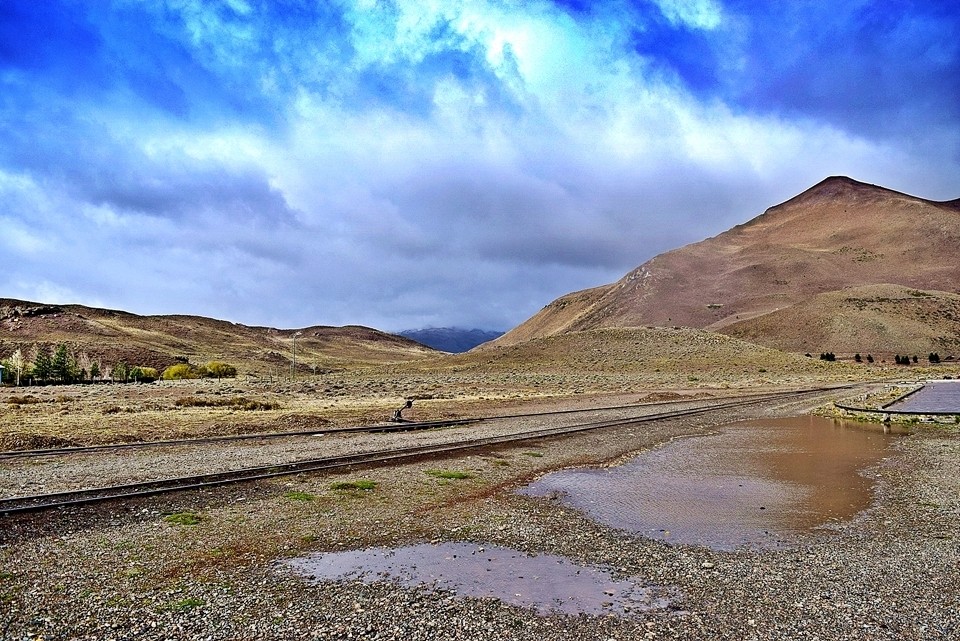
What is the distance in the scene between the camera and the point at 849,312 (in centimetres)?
13250

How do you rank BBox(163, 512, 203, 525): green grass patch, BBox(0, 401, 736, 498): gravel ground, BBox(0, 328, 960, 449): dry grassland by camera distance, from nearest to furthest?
BBox(163, 512, 203, 525): green grass patch, BBox(0, 401, 736, 498): gravel ground, BBox(0, 328, 960, 449): dry grassland

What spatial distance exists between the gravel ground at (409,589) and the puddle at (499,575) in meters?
0.30

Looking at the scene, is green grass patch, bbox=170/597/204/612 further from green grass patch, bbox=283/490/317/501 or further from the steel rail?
the steel rail

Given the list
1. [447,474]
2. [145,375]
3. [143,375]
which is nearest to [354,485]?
[447,474]

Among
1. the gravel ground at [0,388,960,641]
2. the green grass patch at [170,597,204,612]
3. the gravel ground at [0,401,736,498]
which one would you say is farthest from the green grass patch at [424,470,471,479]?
the green grass patch at [170,597,204,612]

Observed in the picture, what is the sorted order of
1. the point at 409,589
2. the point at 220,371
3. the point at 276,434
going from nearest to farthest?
the point at 409,589, the point at 276,434, the point at 220,371

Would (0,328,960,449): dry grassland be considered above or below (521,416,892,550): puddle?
above

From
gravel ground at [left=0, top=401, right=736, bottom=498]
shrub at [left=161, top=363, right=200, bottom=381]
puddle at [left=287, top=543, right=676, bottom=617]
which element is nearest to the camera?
puddle at [left=287, top=543, right=676, bottom=617]

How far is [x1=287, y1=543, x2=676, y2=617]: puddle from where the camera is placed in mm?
8568

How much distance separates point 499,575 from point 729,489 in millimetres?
9294

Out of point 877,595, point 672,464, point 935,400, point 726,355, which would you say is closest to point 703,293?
point 726,355

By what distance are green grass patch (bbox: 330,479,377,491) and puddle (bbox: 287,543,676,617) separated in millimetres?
5181

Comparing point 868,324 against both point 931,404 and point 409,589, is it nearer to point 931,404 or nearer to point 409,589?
point 931,404

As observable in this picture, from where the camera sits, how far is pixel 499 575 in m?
9.70
